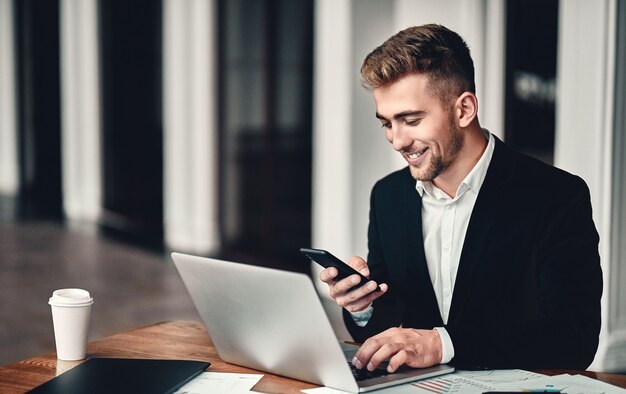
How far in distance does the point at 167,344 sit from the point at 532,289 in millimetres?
864

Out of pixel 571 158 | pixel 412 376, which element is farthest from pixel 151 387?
pixel 571 158

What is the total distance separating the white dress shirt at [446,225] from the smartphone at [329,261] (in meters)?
0.31

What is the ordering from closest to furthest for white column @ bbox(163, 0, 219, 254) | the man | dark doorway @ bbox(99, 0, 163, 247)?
the man → white column @ bbox(163, 0, 219, 254) → dark doorway @ bbox(99, 0, 163, 247)

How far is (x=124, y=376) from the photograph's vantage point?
1683mm

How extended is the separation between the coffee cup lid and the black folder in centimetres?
12

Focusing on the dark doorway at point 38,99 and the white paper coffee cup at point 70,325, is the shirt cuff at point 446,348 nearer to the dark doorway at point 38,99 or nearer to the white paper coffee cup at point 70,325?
the white paper coffee cup at point 70,325

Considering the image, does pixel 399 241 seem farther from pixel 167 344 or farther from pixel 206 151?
pixel 206 151

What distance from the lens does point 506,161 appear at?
215 cm

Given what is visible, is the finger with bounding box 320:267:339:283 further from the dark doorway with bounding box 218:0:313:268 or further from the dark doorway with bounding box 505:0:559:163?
the dark doorway with bounding box 218:0:313:268

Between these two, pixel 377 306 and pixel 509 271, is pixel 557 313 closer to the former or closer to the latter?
pixel 509 271

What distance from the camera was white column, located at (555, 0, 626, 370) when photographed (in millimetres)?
3971

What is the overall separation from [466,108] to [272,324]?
78 cm

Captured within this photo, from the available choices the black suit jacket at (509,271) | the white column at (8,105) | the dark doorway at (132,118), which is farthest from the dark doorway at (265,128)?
the white column at (8,105)

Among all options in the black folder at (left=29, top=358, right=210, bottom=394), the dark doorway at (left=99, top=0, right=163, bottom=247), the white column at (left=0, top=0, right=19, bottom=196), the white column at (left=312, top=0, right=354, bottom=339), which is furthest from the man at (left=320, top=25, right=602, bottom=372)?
the white column at (left=0, top=0, right=19, bottom=196)
